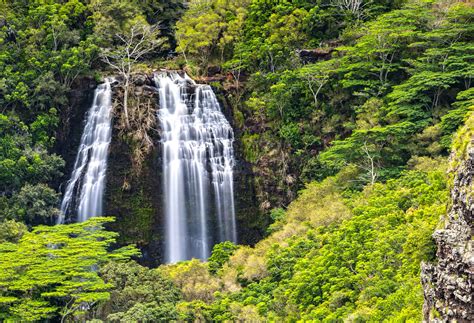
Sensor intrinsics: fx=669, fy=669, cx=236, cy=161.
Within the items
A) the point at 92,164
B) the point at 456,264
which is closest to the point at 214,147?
the point at 92,164

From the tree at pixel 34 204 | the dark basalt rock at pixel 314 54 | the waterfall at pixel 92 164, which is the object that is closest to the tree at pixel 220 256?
the waterfall at pixel 92 164

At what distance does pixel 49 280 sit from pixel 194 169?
15421 millimetres

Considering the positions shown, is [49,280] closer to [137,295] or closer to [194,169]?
[137,295]

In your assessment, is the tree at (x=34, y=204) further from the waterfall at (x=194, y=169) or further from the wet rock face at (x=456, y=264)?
the wet rock face at (x=456, y=264)

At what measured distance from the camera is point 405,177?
25.5 meters

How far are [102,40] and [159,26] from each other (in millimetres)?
5934

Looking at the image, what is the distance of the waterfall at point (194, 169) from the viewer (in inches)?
1382

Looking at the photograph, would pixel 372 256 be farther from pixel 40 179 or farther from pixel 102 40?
pixel 102 40

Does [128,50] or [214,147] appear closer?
[214,147]

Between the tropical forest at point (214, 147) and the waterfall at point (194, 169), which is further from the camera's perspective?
the waterfall at point (194, 169)

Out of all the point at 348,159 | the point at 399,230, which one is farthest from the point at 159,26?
the point at 399,230

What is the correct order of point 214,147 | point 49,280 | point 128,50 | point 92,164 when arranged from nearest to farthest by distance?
point 49,280 → point 92,164 → point 214,147 → point 128,50

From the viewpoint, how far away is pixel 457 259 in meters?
11.0

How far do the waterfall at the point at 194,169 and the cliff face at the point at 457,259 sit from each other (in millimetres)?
23584
